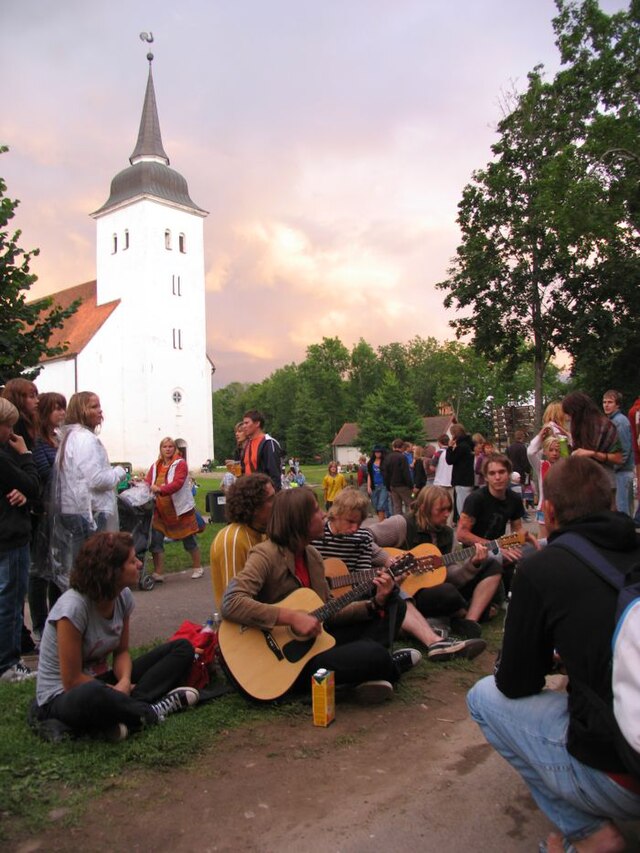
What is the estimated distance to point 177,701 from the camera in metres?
4.17

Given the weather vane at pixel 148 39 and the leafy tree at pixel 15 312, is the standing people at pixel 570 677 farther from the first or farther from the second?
the weather vane at pixel 148 39

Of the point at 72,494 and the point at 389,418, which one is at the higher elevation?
the point at 389,418

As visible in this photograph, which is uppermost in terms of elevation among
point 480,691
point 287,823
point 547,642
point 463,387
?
point 463,387

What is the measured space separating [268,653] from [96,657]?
3.27ft

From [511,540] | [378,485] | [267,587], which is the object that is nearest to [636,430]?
[511,540]

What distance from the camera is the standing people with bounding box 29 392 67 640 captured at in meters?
5.51

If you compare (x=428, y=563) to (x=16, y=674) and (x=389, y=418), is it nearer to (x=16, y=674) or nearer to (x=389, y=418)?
(x=16, y=674)

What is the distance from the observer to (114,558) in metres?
3.82

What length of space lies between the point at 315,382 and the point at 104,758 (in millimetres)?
94402

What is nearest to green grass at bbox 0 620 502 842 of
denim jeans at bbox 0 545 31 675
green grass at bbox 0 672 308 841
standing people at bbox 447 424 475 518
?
green grass at bbox 0 672 308 841

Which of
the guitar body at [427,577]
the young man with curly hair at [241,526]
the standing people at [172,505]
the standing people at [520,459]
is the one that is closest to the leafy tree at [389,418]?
the standing people at [520,459]

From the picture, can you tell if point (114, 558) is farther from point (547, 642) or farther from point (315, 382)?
point (315, 382)

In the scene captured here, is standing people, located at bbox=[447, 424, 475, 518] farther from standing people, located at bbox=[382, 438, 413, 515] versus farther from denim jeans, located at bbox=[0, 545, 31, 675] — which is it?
denim jeans, located at bbox=[0, 545, 31, 675]

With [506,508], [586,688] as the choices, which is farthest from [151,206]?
[586,688]
